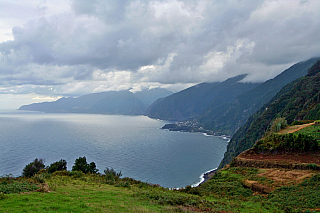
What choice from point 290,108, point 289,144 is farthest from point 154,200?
point 290,108

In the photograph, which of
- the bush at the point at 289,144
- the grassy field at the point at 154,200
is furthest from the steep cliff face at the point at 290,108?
the grassy field at the point at 154,200

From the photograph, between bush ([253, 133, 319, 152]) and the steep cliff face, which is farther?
the steep cliff face

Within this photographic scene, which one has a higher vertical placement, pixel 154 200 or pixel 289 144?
pixel 289 144

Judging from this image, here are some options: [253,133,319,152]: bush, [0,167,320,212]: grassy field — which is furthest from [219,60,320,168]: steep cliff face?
[0,167,320,212]: grassy field

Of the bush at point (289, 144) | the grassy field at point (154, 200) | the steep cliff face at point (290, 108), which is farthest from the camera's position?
the steep cliff face at point (290, 108)

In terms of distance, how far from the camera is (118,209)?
39.9ft

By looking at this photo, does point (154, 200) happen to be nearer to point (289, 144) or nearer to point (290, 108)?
point (289, 144)

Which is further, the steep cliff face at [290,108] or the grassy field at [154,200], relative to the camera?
the steep cliff face at [290,108]

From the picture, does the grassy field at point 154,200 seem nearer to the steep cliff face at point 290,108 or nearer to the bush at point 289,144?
the bush at point 289,144

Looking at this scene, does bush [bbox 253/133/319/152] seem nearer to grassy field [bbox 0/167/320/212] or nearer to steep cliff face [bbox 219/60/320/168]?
grassy field [bbox 0/167/320/212]

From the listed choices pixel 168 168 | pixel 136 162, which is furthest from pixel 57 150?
pixel 168 168

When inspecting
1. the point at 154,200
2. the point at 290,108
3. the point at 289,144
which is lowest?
the point at 154,200

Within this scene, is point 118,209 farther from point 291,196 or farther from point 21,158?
point 21,158

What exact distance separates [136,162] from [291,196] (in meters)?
84.7
